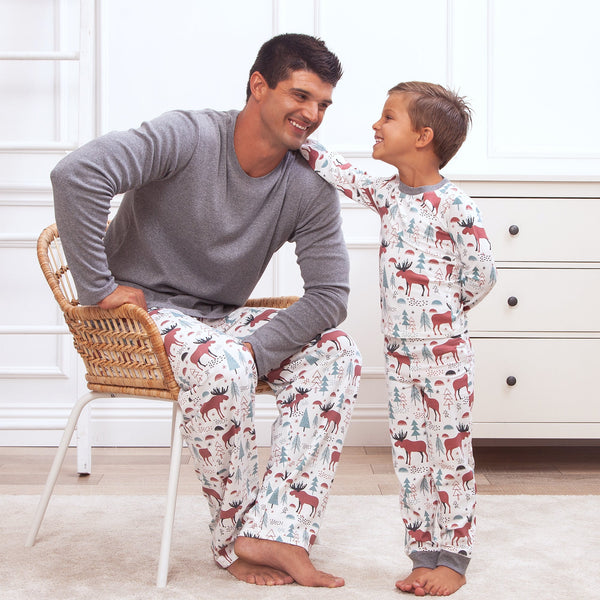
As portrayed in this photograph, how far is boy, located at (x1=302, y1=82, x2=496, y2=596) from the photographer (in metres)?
1.51

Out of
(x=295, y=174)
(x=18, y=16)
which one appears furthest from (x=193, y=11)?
(x=295, y=174)

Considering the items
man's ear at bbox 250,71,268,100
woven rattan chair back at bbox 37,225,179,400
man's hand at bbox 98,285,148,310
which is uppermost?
man's ear at bbox 250,71,268,100

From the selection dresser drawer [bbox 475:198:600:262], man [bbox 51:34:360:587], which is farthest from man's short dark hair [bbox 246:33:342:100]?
dresser drawer [bbox 475:198:600:262]

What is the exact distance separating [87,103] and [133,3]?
1.46 ft

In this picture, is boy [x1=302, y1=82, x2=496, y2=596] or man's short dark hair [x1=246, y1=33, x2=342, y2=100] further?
man's short dark hair [x1=246, y1=33, x2=342, y2=100]

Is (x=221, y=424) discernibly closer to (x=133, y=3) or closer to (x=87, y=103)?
(x=87, y=103)

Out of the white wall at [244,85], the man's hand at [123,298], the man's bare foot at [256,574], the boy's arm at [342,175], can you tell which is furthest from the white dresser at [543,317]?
the man's hand at [123,298]

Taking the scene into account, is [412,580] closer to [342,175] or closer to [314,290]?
[314,290]

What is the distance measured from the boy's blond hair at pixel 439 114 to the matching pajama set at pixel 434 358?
0.08m

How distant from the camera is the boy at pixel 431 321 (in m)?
1.51

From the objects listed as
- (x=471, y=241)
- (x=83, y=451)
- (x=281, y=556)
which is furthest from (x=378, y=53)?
(x=281, y=556)

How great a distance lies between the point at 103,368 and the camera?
163 centimetres

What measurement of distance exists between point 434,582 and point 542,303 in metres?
1.07

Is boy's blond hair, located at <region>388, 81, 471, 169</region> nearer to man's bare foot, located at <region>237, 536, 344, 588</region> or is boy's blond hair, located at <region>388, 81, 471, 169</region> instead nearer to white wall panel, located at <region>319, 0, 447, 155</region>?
man's bare foot, located at <region>237, 536, 344, 588</region>
